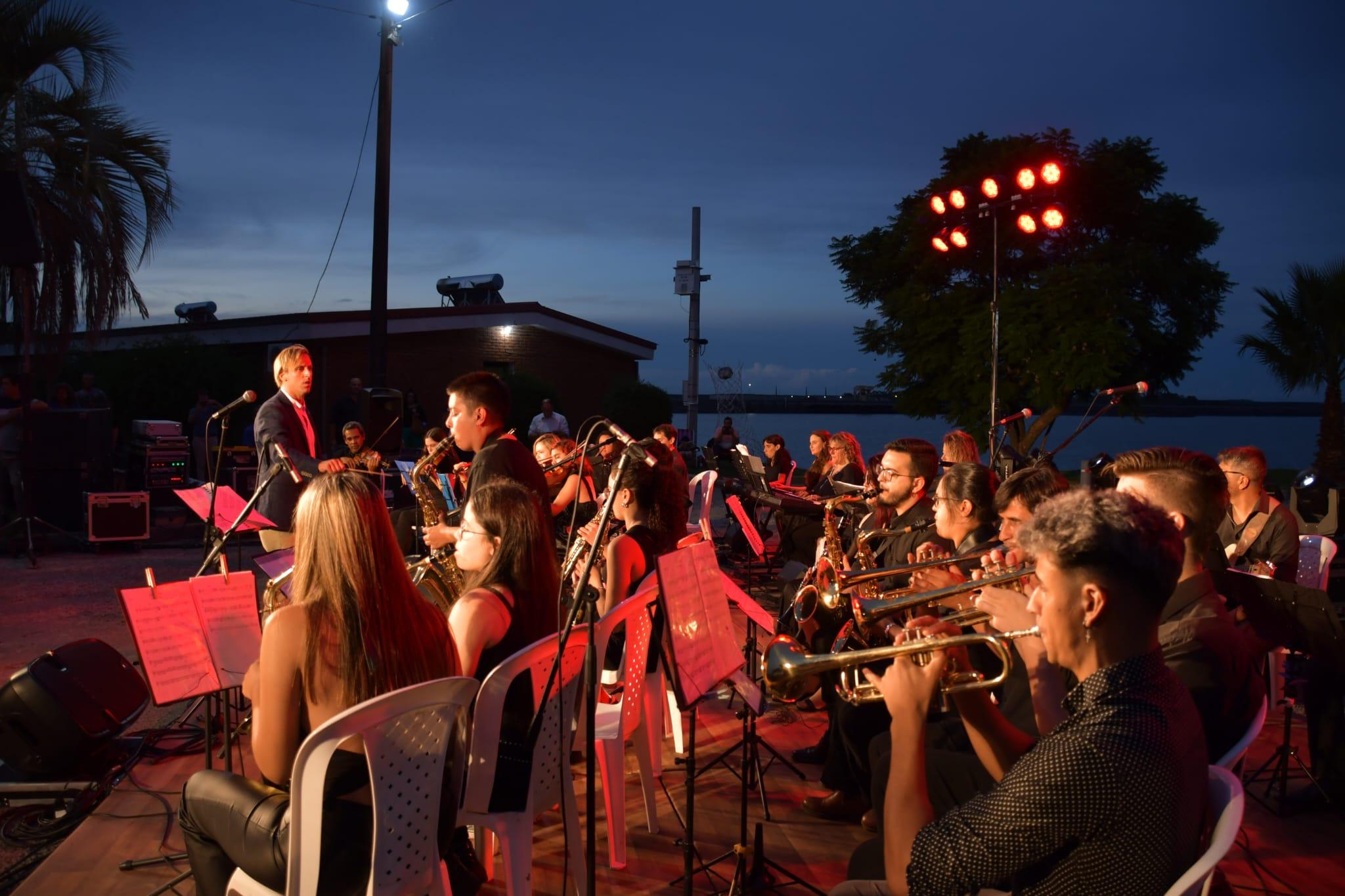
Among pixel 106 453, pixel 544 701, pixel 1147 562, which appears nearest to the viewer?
pixel 1147 562

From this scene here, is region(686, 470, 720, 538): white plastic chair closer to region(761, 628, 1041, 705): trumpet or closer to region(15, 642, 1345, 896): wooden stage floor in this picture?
region(15, 642, 1345, 896): wooden stage floor

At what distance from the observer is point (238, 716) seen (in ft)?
16.7

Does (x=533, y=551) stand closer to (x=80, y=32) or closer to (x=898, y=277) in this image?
(x=80, y=32)

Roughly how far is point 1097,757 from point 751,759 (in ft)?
7.97

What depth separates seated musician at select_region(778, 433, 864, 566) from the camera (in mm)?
8211

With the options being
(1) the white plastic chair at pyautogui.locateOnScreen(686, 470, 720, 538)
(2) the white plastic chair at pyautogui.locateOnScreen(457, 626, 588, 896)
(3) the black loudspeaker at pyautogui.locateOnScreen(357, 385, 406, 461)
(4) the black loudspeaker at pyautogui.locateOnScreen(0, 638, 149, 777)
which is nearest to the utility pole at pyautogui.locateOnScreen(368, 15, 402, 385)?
(3) the black loudspeaker at pyautogui.locateOnScreen(357, 385, 406, 461)

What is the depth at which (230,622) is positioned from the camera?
346cm

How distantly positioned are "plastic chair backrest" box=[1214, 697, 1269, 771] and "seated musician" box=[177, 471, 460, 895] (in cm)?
187

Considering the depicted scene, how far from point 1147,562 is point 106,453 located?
12.4 m

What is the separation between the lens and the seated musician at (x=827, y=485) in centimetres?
821

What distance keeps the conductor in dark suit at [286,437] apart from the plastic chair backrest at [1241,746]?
4.39m

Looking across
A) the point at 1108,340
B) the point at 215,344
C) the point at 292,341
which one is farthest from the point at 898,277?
the point at 215,344

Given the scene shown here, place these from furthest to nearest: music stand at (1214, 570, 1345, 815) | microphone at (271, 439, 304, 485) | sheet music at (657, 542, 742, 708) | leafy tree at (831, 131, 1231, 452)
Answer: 1. leafy tree at (831, 131, 1231, 452)
2. microphone at (271, 439, 304, 485)
3. music stand at (1214, 570, 1345, 815)
4. sheet music at (657, 542, 742, 708)

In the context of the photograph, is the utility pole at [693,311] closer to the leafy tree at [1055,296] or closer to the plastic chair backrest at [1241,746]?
the leafy tree at [1055,296]
